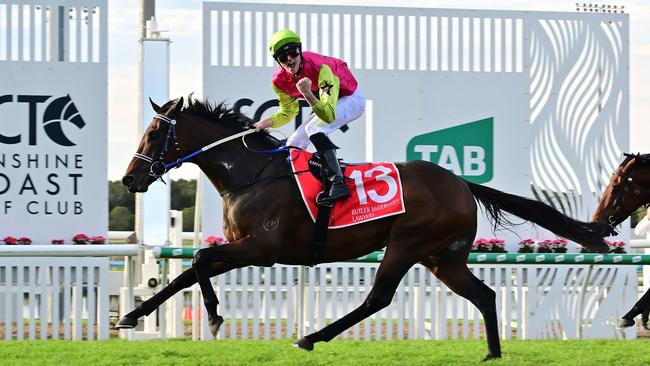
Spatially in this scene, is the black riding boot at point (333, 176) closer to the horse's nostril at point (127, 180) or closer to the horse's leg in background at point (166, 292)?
the horse's leg in background at point (166, 292)

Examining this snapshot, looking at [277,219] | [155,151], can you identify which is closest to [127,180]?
[155,151]

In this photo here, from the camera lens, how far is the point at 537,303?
8969 mm

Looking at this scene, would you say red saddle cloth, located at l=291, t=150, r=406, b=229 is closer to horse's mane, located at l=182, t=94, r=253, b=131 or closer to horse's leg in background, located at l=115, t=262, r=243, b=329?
horse's mane, located at l=182, t=94, r=253, b=131

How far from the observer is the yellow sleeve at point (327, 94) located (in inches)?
237

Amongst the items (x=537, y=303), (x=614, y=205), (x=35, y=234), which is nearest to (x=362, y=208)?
(x=614, y=205)

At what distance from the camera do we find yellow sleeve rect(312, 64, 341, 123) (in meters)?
6.02

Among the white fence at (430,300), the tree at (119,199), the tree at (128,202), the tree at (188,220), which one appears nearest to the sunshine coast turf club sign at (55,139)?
the white fence at (430,300)

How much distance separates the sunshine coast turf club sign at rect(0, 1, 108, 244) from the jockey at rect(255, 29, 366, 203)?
3.09m

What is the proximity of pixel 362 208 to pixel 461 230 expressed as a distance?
659 millimetres

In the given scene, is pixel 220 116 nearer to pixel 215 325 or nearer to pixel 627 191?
pixel 215 325

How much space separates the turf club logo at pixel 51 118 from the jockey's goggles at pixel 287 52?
3574mm

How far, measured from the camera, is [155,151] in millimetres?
6293


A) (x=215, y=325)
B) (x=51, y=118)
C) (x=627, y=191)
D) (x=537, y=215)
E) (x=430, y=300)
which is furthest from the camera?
(x=51, y=118)

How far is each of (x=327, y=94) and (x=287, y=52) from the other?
32 centimetres
